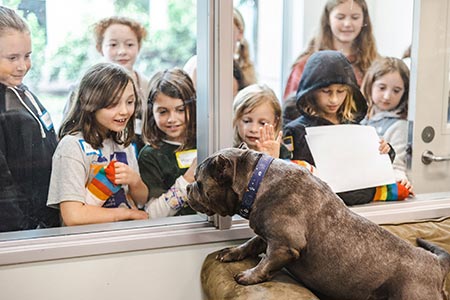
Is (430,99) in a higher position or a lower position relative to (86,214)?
higher

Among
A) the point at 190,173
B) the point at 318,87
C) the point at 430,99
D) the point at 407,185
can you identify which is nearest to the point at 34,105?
the point at 190,173

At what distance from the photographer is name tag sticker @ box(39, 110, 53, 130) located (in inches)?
77.9

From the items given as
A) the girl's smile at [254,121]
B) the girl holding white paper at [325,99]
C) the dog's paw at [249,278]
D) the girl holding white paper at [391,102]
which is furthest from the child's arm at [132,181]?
the girl holding white paper at [391,102]

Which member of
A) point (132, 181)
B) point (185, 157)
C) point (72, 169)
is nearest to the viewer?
point (72, 169)

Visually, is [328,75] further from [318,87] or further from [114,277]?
[114,277]

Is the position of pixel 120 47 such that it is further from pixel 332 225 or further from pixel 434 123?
pixel 434 123

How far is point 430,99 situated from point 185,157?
4.58ft

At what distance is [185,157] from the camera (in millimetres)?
2236

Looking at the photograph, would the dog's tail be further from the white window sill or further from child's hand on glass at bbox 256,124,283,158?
child's hand on glass at bbox 256,124,283,158

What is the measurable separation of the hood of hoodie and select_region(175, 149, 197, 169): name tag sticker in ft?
2.21

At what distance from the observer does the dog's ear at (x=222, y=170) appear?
5.58ft

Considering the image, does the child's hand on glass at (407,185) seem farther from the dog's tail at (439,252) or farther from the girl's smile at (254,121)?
the girl's smile at (254,121)

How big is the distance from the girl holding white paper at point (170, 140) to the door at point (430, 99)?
4.10 ft

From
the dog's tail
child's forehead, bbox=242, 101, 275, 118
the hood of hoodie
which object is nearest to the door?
the hood of hoodie
